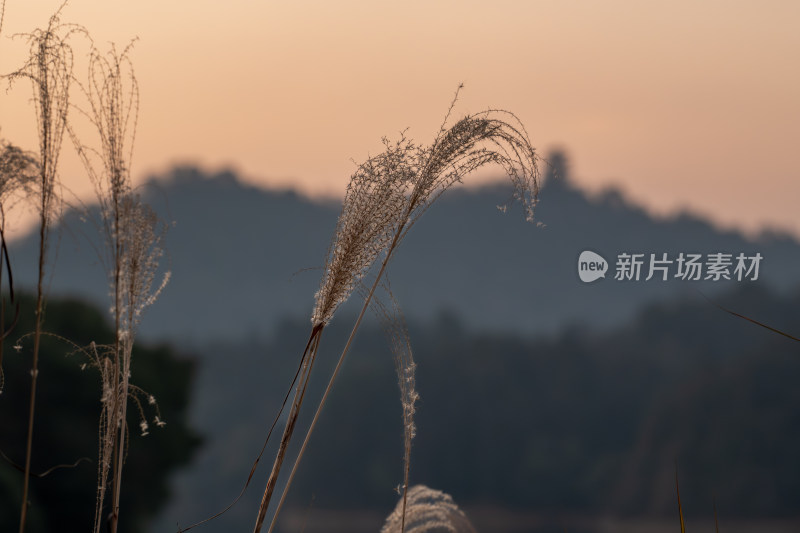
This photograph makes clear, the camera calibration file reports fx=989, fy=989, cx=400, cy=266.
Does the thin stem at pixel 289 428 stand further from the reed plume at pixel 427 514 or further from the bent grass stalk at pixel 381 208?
the reed plume at pixel 427 514

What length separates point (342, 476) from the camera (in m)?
61.7

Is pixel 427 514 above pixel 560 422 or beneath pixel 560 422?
above

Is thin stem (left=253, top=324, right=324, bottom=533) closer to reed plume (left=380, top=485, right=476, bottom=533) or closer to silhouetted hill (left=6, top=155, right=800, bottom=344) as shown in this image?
reed plume (left=380, top=485, right=476, bottom=533)

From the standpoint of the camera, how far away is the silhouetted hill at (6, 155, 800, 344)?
84719mm

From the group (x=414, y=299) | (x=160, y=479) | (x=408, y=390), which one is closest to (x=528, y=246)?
(x=414, y=299)

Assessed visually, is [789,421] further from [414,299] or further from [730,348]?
[414,299]

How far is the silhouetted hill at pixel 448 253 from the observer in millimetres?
84719

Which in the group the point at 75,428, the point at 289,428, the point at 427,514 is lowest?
the point at 75,428

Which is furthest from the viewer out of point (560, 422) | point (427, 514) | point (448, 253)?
point (448, 253)

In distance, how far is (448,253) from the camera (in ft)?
305

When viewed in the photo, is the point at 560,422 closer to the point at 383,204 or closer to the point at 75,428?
the point at 75,428

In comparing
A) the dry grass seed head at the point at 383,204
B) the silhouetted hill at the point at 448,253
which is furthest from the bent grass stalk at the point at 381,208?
the silhouetted hill at the point at 448,253

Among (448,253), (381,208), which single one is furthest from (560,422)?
(381,208)

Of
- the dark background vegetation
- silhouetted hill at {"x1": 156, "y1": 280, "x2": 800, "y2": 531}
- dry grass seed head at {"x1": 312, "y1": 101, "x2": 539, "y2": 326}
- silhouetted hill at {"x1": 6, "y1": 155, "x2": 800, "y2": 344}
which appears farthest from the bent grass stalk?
silhouetted hill at {"x1": 6, "y1": 155, "x2": 800, "y2": 344}
